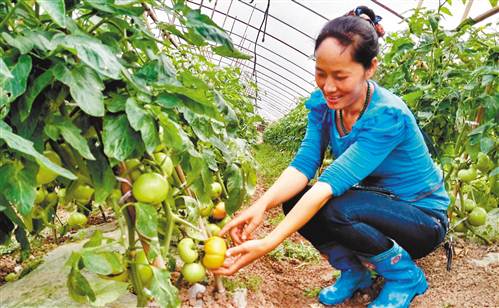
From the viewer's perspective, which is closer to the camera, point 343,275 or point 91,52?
point 91,52

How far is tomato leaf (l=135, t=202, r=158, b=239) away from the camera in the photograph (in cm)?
105

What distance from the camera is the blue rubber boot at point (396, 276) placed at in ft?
5.63

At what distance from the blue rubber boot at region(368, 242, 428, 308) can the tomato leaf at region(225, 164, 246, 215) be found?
59cm

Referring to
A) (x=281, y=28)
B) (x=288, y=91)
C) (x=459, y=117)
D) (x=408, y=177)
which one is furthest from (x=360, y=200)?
(x=288, y=91)

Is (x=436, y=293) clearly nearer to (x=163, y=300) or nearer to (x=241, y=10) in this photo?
(x=163, y=300)

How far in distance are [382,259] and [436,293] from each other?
0.38 meters

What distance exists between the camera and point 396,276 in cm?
175

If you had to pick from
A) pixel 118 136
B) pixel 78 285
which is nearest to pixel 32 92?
pixel 118 136

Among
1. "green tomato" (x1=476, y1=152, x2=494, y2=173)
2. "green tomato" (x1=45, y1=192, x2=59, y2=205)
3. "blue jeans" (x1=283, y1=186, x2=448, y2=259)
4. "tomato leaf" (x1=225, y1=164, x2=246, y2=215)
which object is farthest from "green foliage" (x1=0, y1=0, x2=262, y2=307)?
"green tomato" (x1=476, y1=152, x2=494, y2=173)

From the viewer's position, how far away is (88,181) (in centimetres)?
116

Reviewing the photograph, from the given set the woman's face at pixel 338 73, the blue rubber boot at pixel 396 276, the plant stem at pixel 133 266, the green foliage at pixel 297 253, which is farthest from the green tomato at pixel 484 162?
the plant stem at pixel 133 266

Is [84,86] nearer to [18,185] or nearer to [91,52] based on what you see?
[91,52]

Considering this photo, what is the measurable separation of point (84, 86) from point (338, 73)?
3.03 ft

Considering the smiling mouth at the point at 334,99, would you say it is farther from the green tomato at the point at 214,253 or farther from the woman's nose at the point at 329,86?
the green tomato at the point at 214,253
